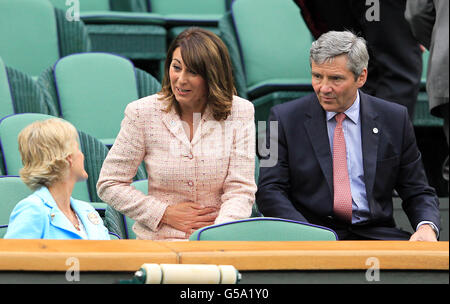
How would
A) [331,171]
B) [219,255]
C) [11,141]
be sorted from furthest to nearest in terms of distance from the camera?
[11,141] → [331,171] → [219,255]

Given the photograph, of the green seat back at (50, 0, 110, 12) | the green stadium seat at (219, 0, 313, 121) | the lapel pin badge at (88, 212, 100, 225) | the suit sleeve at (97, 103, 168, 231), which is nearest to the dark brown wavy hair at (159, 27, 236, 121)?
the suit sleeve at (97, 103, 168, 231)

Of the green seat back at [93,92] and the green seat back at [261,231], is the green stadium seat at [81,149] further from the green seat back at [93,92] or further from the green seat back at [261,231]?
the green seat back at [261,231]

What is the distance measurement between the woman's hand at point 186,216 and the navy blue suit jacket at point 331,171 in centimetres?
22

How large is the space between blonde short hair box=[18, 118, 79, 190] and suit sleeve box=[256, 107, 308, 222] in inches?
28.6

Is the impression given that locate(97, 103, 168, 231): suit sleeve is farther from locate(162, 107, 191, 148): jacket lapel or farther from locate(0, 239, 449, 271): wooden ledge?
locate(0, 239, 449, 271): wooden ledge

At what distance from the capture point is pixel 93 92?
130 inches

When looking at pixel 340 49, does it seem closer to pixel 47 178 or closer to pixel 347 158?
pixel 347 158

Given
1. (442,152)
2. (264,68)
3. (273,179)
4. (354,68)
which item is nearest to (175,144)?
(273,179)

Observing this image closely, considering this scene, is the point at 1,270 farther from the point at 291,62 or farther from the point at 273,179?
the point at 291,62

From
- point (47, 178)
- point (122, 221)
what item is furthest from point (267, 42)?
point (47, 178)

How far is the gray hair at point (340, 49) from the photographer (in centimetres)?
246

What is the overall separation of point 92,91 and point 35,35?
546 millimetres

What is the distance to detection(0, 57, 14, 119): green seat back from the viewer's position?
3.06m

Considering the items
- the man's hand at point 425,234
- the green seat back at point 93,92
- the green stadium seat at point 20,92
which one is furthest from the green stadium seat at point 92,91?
the man's hand at point 425,234
